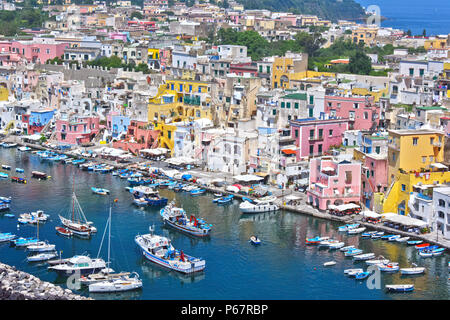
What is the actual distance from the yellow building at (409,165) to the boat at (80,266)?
11126 mm

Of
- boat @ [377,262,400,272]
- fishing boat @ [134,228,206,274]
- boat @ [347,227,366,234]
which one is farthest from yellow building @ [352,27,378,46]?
fishing boat @ [134,228,206,274]

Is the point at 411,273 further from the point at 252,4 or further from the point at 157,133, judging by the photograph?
the point at 252,4

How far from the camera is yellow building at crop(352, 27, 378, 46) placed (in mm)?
78062

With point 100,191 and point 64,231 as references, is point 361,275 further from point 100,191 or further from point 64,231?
point 100,191

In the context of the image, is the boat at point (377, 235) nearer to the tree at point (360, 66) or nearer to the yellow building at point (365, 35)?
the tree at point (360, 66)

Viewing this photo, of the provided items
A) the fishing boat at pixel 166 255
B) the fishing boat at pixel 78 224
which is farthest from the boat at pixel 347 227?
the fishing boat at pixel 78 224

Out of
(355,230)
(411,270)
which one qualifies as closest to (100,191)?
(355,230)

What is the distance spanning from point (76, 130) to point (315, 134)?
14.2m

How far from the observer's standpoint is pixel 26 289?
21.9 metres

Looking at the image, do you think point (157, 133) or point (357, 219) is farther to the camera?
point (157, 133)

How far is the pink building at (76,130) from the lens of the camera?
42.8m

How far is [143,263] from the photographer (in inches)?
1001
